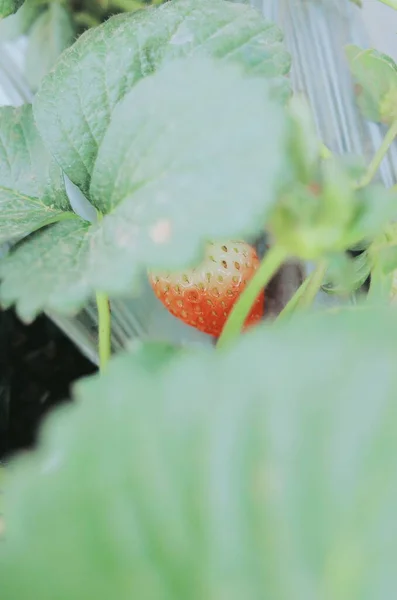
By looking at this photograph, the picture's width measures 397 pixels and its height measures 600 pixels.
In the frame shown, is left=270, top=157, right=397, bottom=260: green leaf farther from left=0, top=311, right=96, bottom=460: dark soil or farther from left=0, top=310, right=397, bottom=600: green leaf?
left=0, top=311, right=96, bottom=460: dark soil

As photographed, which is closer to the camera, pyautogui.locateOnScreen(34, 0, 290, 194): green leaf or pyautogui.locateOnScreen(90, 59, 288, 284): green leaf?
pyautogui.locateOnScreen(90, 59, 288, 284): green leaf

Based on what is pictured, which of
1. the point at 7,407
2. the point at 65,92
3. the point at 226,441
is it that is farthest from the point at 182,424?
the point at 7,407

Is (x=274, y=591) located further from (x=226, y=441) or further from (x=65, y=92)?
(x=65, y=92)

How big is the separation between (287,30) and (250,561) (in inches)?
19.4

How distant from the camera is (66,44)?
575 millimetres

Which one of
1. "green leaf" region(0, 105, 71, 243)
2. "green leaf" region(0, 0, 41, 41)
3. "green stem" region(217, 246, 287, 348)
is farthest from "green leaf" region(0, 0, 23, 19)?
"green stem" region(217, 246, 287, 348)

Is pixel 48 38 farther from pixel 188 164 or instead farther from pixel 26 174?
pixel 188 164

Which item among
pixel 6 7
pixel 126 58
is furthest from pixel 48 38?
pixel 126 58

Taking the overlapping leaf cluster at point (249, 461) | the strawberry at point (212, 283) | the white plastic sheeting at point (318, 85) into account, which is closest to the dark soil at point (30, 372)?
the white plastic sheeting at point (318, 85)

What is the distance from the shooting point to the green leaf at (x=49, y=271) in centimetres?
25

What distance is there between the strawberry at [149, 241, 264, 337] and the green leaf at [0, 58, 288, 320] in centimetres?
17

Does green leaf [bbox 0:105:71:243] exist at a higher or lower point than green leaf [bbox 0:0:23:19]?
lower

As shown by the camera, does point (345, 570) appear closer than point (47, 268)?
Yes

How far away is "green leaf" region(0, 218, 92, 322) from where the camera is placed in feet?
0.83
